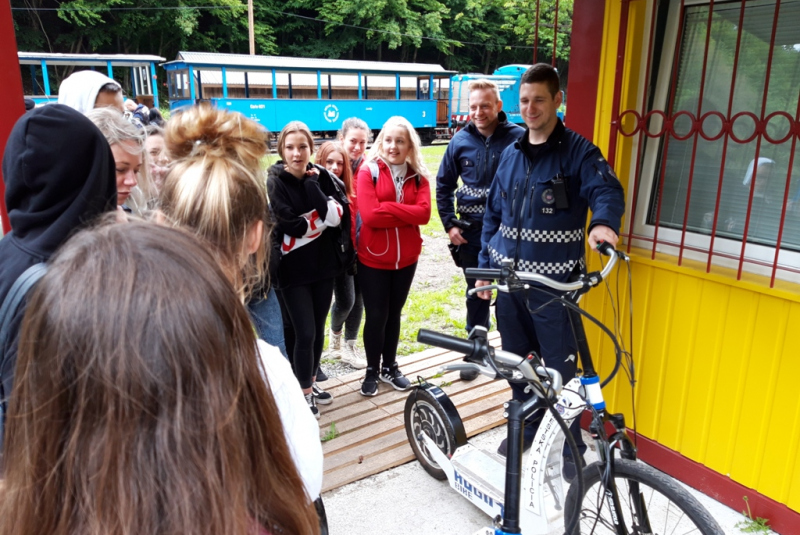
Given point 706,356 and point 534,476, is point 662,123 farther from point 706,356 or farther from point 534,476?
point 534,476

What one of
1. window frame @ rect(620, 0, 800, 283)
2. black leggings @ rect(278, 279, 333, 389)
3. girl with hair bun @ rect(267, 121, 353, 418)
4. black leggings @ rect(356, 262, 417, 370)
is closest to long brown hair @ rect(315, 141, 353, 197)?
girl with hair bun @ rect(267, 121, 353, 418)

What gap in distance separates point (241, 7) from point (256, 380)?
39204mm

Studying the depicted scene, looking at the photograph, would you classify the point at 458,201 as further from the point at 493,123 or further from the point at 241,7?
the point at 241,7

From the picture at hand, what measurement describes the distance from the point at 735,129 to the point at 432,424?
1980 mm

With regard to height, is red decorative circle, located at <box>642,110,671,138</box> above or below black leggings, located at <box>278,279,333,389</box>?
above

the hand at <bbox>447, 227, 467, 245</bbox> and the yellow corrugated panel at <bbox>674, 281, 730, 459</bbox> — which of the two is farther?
the hand at <bbox>447, 227, 467, 245</bbox>

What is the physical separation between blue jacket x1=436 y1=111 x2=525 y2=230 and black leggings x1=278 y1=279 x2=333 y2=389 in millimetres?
1142

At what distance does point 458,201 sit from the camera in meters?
3.86

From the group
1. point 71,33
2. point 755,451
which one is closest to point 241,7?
point 71,33

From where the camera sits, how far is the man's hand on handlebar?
7.00 feet

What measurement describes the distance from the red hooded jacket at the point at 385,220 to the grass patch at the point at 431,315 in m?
1.37

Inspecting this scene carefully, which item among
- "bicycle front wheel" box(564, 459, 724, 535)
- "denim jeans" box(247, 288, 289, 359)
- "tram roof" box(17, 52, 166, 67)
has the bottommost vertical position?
"bicycle front wheel" box(564, 459, 724, 535)

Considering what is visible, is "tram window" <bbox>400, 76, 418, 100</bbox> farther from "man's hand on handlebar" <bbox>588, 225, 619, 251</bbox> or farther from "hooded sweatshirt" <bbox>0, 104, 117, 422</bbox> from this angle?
"hooded sweatshirt" <bbox>0, 104, 117, 422</bbox>

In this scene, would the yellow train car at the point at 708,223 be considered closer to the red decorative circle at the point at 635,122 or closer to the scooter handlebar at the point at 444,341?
the red decorative circle at the point at 635,122
